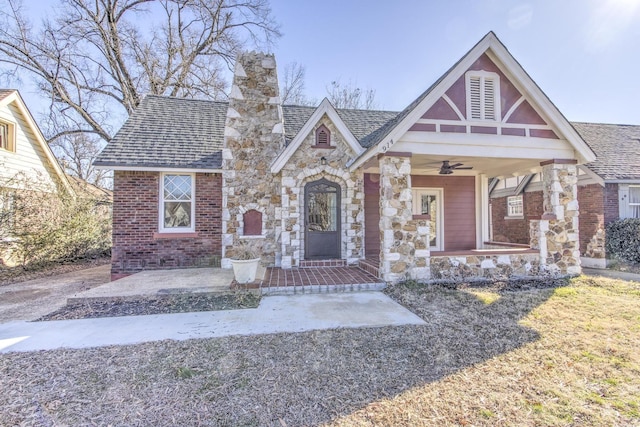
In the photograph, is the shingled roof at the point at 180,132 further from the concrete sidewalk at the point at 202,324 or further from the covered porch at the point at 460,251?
the concrete sidewalk at the point at 202,324

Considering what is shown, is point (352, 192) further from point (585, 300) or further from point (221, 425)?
point (221, 425)

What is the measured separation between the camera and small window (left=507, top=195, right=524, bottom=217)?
1352 centimetres

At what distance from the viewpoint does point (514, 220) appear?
536 inches

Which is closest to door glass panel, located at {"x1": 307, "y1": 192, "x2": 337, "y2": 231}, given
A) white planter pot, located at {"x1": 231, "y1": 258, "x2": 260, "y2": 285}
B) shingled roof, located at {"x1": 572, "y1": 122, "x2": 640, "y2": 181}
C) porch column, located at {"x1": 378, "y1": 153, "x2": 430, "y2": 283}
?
porch column, located at {"x1": 378, "y1": 153, "x2": 430, "y2": 283}

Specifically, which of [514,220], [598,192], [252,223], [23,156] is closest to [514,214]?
[514,220]

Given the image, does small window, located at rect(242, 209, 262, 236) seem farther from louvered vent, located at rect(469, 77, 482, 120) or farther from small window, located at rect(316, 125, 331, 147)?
louvered vent, located at rect(469, 77, 482, 120)

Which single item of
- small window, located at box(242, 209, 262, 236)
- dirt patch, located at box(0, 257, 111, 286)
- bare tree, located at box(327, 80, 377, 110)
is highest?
bare tree, located at box(327, 80, 377, 110)

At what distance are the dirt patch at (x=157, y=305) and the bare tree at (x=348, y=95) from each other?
18552 mm

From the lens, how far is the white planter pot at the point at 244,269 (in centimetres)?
624

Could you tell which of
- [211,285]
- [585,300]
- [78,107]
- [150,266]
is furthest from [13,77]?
[585,300]

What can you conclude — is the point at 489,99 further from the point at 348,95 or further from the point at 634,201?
the point at 348,95

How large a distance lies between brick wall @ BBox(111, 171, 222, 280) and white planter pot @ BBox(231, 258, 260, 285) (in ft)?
10.2

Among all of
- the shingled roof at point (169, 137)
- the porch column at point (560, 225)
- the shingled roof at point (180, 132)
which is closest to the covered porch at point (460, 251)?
the porch column at point (560, 225)

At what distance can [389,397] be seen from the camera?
278cm
